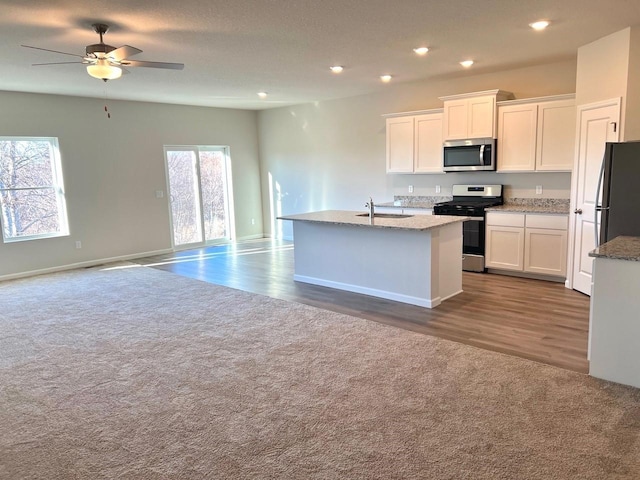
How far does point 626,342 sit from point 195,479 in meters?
2.75

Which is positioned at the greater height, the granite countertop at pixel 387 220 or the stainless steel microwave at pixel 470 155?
the stainless steel microwave at pixel 470 155

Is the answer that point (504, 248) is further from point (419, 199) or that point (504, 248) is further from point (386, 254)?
point (386, 254)

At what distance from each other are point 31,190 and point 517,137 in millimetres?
6941

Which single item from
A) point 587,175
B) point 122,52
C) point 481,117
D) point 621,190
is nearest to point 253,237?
point 481,117

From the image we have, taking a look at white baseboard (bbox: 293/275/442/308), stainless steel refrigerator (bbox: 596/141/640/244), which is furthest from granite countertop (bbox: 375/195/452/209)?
stainless steel refrigerator (bbox: 596/141/640/244)

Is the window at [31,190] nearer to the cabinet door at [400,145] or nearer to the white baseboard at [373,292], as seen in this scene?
the white baseboard at [373,292]

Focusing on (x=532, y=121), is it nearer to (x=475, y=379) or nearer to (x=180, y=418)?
(x=475, y=379)

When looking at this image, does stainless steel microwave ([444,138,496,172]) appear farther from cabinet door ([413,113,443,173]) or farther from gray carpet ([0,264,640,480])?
gray carpet ([0,264,640,480])

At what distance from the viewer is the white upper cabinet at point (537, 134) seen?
5418 mm

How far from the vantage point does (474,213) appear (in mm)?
6020

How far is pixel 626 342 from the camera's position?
9.68ft

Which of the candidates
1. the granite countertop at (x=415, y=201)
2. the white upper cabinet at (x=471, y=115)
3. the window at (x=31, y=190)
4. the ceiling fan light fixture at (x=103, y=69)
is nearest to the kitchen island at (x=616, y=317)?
the white upper cabinet at (x=471, y=115)

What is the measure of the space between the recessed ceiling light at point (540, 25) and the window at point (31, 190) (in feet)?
21.5

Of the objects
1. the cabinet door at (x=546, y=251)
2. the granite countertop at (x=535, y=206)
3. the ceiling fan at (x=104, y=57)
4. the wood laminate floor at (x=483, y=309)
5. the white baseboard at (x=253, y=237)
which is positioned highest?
the ceiling fan at (x=104, y=57)
